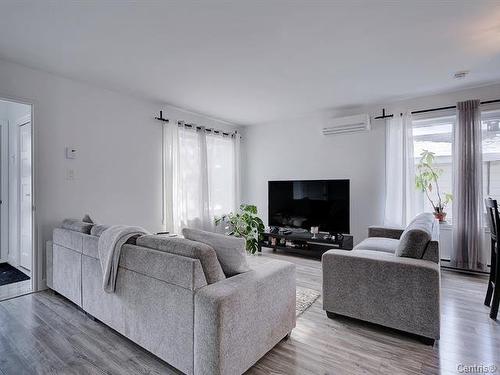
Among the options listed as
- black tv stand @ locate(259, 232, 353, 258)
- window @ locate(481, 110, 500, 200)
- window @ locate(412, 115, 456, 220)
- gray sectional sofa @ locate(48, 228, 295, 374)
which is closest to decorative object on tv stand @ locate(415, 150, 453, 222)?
window @ locate(412, 115, 456, 220)

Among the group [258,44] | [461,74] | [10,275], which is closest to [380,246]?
[461,74]

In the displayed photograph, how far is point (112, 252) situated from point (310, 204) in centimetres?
321

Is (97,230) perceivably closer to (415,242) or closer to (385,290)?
(385,290)

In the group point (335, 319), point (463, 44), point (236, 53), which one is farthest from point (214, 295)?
point (463, 44)

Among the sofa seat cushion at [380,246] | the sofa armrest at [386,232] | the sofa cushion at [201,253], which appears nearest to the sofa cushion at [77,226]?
the sofa cushion at [201,253]

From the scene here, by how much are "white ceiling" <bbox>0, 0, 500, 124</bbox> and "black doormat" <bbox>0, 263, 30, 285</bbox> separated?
252 cm

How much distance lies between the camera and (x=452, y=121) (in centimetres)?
380

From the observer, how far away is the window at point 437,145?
3854mm

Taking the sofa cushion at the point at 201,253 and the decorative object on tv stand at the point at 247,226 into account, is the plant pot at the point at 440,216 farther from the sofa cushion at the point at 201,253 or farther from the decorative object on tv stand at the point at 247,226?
Answer: the sofa cushion at the point at 201,253

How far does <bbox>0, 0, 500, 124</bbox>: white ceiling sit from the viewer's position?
1.97 m

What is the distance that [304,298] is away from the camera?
2.80m

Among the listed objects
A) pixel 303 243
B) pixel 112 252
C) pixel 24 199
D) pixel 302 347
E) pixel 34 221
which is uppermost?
pixel 24 199

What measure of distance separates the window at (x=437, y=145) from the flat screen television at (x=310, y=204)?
1.07 meters

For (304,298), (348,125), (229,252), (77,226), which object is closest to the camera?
(229,252)
